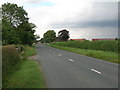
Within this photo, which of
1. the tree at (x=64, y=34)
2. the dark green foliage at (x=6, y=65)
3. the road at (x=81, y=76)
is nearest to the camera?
the road at (x=81, y=76)

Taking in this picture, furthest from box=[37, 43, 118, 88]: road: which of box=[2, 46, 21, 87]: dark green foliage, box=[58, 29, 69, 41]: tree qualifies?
box=[58, 29, 69, 41]: tree

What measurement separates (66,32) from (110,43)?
114774 millimetres

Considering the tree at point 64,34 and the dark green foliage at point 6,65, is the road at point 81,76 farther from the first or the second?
the tree at point 64,34

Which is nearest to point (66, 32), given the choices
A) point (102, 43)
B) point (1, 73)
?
point (102, 43)

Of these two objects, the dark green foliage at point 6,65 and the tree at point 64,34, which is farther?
the tree at point 64,34

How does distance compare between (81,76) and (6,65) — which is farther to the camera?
(6,65)

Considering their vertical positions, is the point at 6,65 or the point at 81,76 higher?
the point at 6,65

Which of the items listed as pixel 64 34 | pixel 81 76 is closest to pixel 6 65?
pixel 81 76

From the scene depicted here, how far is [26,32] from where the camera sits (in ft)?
217

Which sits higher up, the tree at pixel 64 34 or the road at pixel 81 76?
the tree at pixel 64 34

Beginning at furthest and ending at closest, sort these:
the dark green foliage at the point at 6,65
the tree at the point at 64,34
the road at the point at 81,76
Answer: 1. the tree at the point at 64,34
2. the dark green foliage at the point at 6,65
3. the road at the point at 81,76

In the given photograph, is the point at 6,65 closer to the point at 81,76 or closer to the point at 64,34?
the point at 81,76

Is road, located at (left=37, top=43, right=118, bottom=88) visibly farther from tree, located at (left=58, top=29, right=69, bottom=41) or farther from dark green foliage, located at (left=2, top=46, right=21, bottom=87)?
tree, located at (left=58, top=29, right=69, bottom=41)

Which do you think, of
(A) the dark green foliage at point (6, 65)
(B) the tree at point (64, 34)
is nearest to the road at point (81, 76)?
(A) the dark green foliage at point (6, 65)
